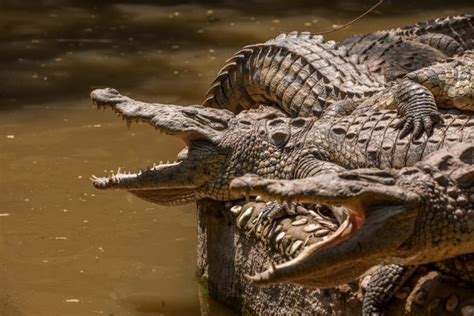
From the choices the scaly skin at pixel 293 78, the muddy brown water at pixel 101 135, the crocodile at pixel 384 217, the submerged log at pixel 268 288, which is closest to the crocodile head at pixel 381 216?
the crocodile at pixel 384 217

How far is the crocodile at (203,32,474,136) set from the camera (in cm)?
576

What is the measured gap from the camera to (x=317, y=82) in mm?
6422

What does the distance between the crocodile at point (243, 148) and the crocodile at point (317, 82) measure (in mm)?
321

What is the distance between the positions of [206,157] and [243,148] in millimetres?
179

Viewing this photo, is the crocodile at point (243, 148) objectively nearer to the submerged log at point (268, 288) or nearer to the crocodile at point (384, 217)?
the submerged log at point (268, 288)

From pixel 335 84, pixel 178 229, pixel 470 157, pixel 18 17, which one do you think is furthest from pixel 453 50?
pixel 18 17

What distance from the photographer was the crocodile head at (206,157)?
5.25 m

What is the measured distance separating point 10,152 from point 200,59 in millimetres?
2632

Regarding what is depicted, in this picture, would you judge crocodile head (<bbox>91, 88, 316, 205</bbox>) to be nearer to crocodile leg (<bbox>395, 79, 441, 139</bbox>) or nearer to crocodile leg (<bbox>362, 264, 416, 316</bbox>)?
crocodile leg (<bbox>395, 79, 441, 139</bbox>)

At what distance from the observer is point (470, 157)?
160 inches

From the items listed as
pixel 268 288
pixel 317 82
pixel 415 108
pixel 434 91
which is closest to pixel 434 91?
pixel 434 91

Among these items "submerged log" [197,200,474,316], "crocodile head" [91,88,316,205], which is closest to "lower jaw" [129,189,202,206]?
"crocodile head" [91,88,316,205]

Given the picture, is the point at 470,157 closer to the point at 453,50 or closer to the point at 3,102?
the point at 453,50

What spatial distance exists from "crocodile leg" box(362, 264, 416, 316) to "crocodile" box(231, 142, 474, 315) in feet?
0.46
